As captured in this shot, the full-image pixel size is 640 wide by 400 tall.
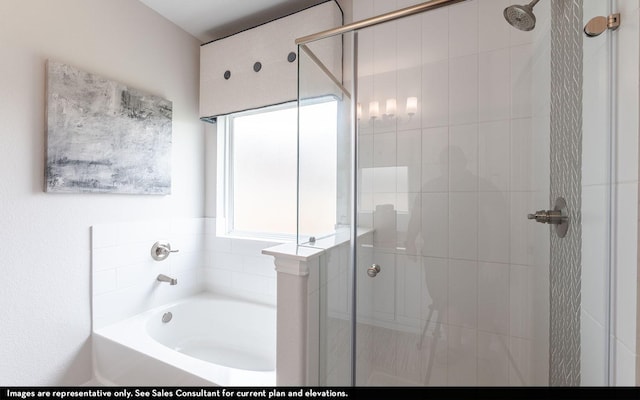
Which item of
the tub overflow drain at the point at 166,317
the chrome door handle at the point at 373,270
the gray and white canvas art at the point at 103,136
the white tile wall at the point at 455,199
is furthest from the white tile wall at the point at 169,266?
the white tile wall at the point at 455,199

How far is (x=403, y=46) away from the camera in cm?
132

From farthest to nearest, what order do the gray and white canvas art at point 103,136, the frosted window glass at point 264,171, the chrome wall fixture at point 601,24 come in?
the frosted window glass at point 264,171, the gray and white canvas art at point 103,136, the chrome wall fixture at point 601,24

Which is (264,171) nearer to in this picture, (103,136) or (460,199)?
(103,136)

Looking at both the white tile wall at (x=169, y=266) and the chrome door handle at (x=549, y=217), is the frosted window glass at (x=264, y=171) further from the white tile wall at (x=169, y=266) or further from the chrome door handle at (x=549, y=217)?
the chrome door handle at (x=549, y=217)

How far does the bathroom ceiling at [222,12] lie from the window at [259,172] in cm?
61

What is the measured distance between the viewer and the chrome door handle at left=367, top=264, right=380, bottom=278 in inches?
49.1

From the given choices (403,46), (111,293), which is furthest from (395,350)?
(111,293)

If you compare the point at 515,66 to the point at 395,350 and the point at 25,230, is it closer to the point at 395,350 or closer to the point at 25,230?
the point at 395,350

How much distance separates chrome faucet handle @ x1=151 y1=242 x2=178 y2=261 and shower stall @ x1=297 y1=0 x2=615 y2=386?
1.15m

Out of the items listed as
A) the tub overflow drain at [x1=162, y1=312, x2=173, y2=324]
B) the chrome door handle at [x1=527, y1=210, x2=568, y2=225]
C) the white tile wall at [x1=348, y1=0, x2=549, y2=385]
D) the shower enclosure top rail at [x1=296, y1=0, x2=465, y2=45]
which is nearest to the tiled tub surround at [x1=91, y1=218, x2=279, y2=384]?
the tub overflow drain at [x1=162, y1=312, x2=173, y2=324]

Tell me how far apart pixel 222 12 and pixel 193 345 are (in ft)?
7.30

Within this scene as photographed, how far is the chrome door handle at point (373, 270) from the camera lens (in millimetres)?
1246

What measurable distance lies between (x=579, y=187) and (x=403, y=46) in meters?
0.94

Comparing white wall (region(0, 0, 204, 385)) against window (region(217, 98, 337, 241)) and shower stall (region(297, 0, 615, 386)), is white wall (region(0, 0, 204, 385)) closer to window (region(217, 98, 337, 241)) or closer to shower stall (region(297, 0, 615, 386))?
window (region(217, 98, 337, 241))
